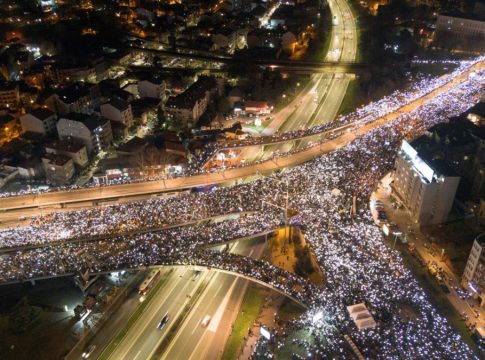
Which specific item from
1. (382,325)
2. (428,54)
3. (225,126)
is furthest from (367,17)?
(382,325)

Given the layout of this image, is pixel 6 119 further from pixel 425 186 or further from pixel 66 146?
pixel 425 186

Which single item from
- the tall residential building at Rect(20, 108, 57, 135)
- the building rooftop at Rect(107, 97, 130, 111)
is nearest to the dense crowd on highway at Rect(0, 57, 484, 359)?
the building rooftop at Rect(107, 97, 130, 111)

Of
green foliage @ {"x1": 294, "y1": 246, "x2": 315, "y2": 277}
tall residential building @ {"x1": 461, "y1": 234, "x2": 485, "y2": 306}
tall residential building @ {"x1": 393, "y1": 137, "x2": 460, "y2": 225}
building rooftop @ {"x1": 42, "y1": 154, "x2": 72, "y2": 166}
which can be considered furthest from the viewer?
building rooftop @ {"x1": 42, "y1": 154, "x2": 72, "y2": 166}

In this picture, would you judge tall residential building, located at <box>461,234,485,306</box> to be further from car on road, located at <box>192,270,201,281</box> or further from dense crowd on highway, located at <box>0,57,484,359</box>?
car on road, located at <box>192,270,201,281</box>

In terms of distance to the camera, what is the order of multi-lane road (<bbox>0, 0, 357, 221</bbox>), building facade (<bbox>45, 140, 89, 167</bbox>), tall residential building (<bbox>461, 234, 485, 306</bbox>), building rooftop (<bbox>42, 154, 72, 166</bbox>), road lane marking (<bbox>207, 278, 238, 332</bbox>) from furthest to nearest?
building facade (<bbox>45, 140, 89, 167</bbox>), building rooftop (<bbox>42, 154, 72, 166</bbox>), multi-lane road (<bbox>0, 0, 357, 221</bbox>), tall residential building (<bbox>461, 234, 485, 306</bbox>), road lane marking (<bbox>207, 278, 238, 332</bbox>)

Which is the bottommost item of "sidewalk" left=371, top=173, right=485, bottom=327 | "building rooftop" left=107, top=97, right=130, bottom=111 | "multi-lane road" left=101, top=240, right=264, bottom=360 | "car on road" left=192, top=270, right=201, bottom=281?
"multi-lane road" left=101, top=240, right=264, bottom=360

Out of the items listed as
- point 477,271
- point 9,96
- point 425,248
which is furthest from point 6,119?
point 477,271
